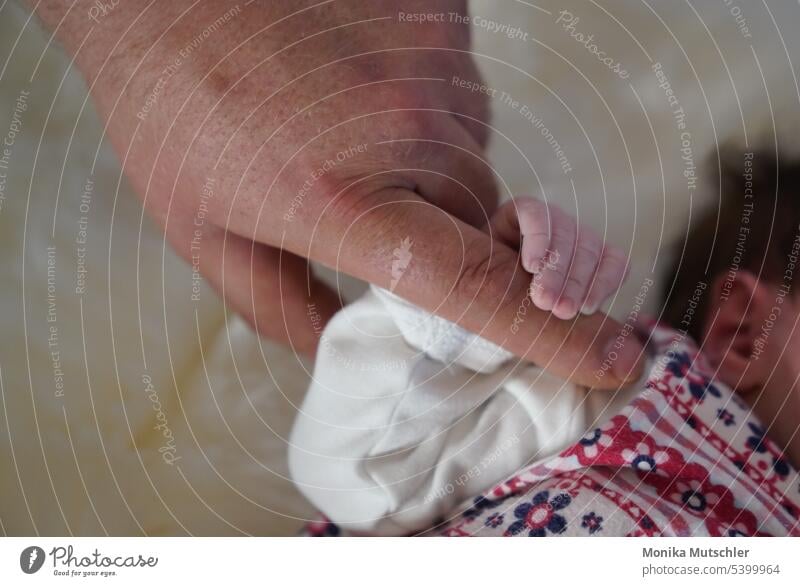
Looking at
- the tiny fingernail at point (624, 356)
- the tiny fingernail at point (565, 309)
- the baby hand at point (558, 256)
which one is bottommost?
the tiny fingernail at point (624, 356)

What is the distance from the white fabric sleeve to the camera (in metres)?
0.42

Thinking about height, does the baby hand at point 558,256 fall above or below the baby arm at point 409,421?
above

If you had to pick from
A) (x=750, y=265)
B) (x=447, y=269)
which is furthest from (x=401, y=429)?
(x=750, y=265)

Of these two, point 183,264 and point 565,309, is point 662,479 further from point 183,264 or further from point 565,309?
point 183,264

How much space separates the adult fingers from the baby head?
0.06 metres

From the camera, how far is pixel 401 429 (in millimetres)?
424

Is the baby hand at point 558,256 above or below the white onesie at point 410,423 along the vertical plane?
above

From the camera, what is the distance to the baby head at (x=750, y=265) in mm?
405

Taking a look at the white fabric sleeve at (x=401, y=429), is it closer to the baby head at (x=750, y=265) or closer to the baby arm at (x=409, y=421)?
the baby arm at (x=409, y=421)

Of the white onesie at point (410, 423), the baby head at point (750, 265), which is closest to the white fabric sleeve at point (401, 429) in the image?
the white onesie at point (410, 423)

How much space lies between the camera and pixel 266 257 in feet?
1.35

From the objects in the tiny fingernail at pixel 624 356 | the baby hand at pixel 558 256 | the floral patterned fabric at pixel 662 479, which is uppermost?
the baby hand at pixel 558 256
